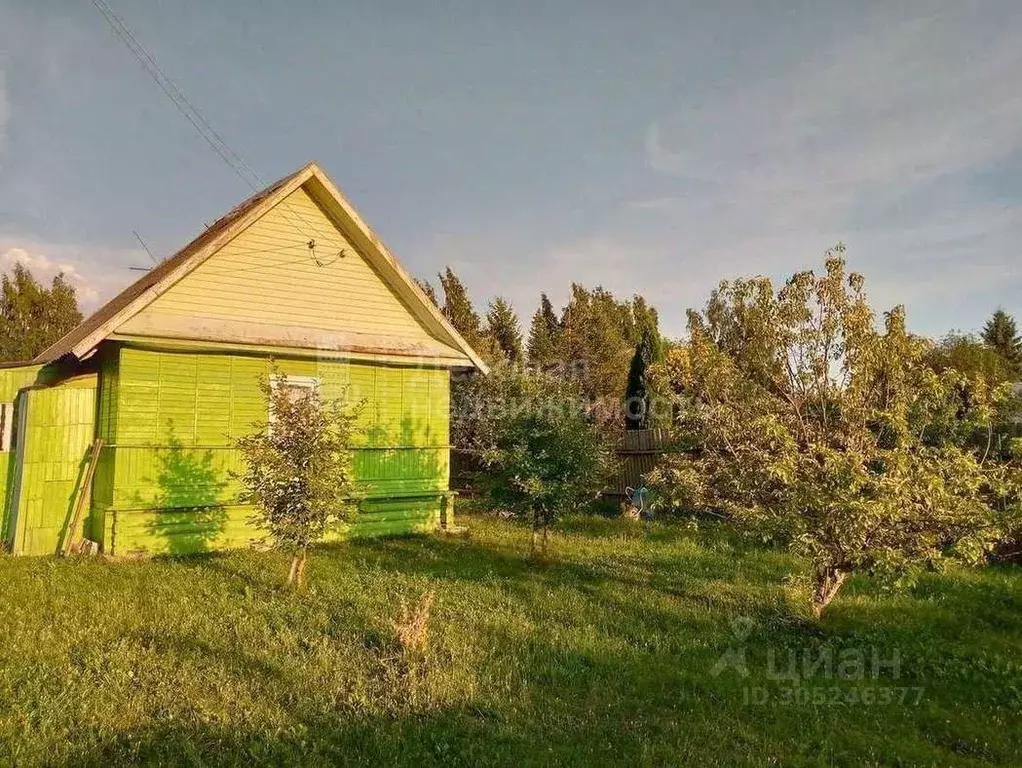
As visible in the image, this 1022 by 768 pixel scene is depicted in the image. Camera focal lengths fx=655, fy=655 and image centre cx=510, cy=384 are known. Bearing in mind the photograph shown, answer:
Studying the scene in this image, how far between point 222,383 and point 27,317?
3053 cm

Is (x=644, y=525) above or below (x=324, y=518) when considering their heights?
below

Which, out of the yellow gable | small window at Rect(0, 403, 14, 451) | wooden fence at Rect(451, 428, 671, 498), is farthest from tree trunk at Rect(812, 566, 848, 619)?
small window at Rect(0, 403, 14, 451)

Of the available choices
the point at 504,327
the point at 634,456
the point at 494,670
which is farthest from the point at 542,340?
the point at 494,670

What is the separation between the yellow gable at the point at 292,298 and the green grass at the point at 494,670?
4431mm

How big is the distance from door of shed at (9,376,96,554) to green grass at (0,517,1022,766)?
87cm

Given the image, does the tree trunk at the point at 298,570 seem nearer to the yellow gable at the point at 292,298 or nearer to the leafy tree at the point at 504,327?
the yellow gable at the point at 292,298

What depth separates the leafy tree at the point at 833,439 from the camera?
281 inches

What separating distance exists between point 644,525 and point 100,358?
12116mm

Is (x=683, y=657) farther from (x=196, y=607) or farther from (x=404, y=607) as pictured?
(x=196, y=607)

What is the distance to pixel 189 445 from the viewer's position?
1207 cm

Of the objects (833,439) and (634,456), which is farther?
(634,456)

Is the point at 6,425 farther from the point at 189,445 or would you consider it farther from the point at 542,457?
the point at 542,457

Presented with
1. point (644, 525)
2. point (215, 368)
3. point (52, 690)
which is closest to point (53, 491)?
point (215, 368)

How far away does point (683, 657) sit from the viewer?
720 centimetres
